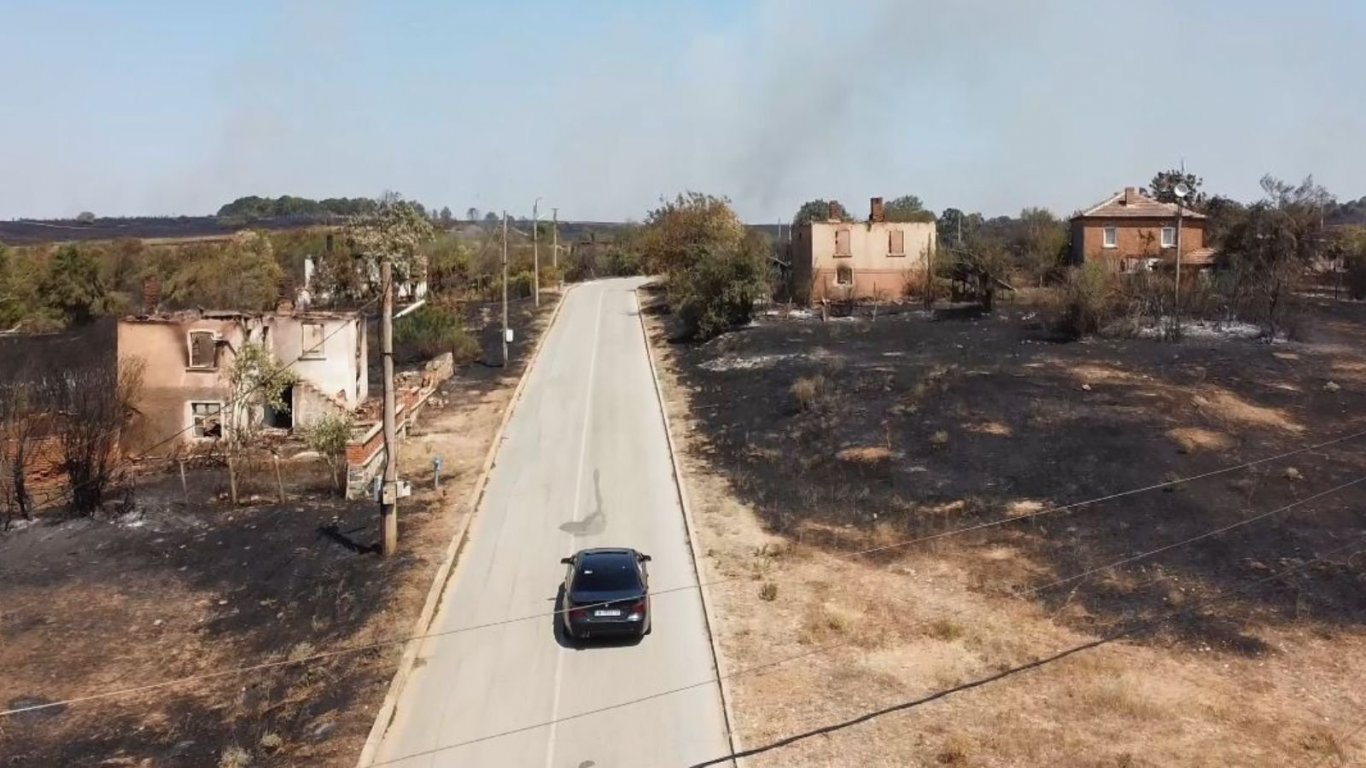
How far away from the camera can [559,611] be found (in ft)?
71.4

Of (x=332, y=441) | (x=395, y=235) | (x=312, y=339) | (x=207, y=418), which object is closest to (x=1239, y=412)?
(x=332, y=441)

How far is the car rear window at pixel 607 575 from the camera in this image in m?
20.5

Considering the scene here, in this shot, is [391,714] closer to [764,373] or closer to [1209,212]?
[764,373]

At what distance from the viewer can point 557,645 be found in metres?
20.3

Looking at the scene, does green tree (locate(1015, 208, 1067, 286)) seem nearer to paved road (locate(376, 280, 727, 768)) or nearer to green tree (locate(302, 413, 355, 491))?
paved road (locate(376, 280, 727, 768))

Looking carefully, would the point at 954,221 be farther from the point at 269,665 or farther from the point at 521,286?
the point at 269,665

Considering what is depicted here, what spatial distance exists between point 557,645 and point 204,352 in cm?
2224

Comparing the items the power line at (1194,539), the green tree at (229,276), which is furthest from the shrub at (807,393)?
the green tree at (229,276)

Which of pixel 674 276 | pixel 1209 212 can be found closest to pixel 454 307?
pixel 674 276

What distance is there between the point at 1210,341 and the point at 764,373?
19.5 metres

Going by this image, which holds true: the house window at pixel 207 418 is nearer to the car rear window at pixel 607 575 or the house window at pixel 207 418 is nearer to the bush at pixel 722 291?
the car rear window at pixel 607 575

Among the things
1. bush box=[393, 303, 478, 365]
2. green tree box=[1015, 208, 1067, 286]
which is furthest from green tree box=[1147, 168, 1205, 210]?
bush box=[393, 303, 478, 365]

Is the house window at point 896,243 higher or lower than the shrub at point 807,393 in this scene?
higher

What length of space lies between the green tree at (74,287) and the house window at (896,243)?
6296 centimetres
